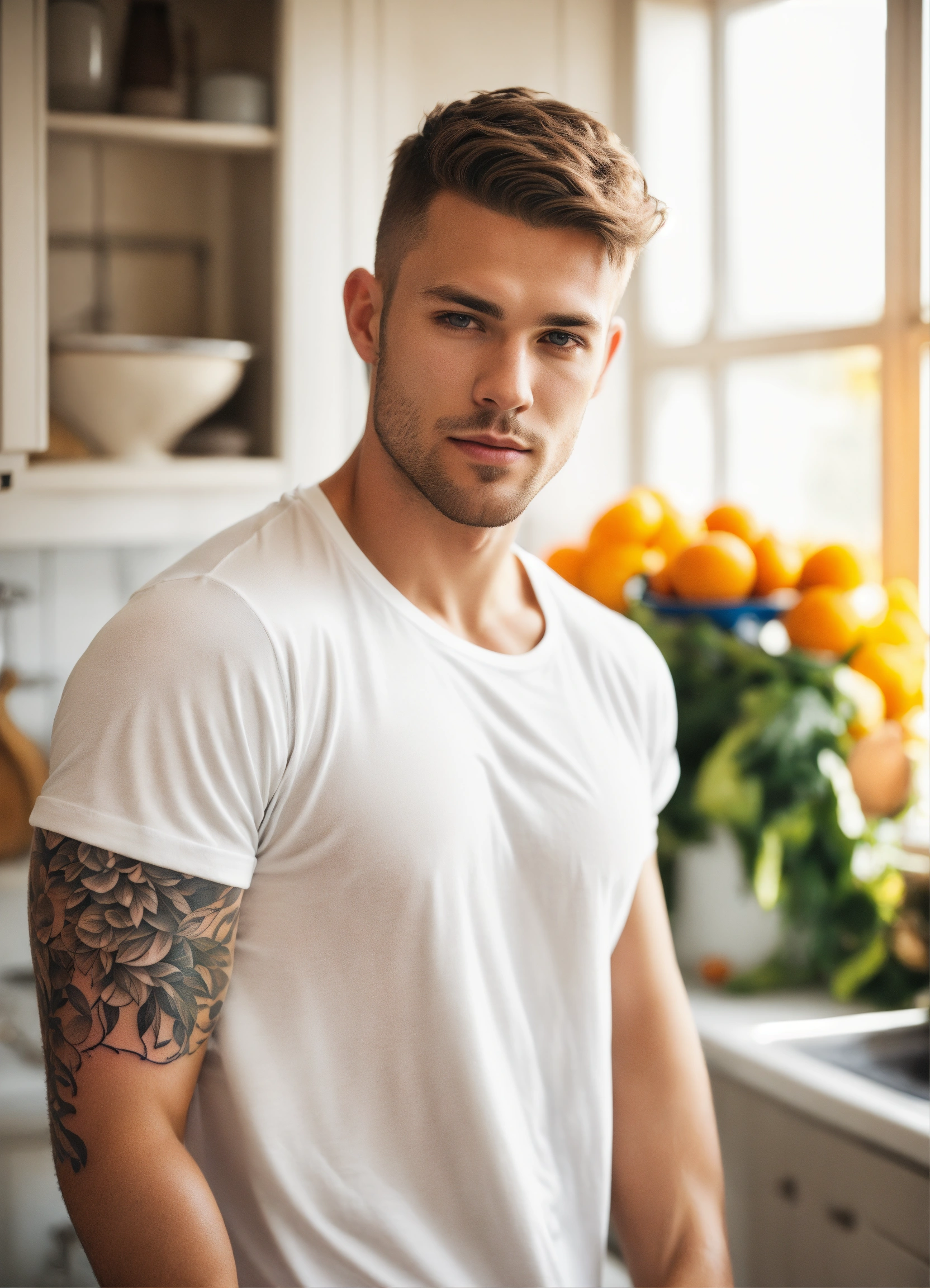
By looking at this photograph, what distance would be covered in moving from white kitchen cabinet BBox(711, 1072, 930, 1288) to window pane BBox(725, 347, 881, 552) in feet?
2.65

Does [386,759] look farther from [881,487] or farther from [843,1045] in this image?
[881,487]

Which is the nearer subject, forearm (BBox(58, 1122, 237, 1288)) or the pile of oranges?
forearm (BBox(58, 1122, 237, 1288))

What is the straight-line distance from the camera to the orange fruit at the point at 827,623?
63.4 inches

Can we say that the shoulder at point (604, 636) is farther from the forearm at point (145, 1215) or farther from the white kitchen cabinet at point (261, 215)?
the white kitchen cabinet at point (261, 215)

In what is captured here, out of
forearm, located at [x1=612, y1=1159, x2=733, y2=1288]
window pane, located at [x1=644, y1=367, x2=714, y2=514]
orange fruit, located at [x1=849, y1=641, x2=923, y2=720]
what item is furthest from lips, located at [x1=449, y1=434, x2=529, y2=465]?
window pane, located at [x1=644, y1=367, x2=714, y2=514]

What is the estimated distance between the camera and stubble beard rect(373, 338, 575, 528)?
0.95 m

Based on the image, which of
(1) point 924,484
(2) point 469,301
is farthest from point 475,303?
(1) point 924,484

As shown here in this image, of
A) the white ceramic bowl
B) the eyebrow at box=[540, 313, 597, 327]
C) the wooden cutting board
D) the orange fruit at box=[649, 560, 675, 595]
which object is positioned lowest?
the wooden cutting board

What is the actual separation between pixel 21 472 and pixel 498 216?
99cm

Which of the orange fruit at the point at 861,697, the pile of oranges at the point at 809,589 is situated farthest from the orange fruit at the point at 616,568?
the orange fruit at the point at 861,697

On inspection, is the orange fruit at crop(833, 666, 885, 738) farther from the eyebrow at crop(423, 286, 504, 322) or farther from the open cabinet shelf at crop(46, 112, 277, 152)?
the open cabinet shelf at crop(46, 112, 277, 152)

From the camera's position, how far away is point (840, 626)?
161cm

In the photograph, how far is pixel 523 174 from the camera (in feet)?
3.02

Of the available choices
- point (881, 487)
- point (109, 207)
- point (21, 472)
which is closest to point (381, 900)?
point (21, 472)
